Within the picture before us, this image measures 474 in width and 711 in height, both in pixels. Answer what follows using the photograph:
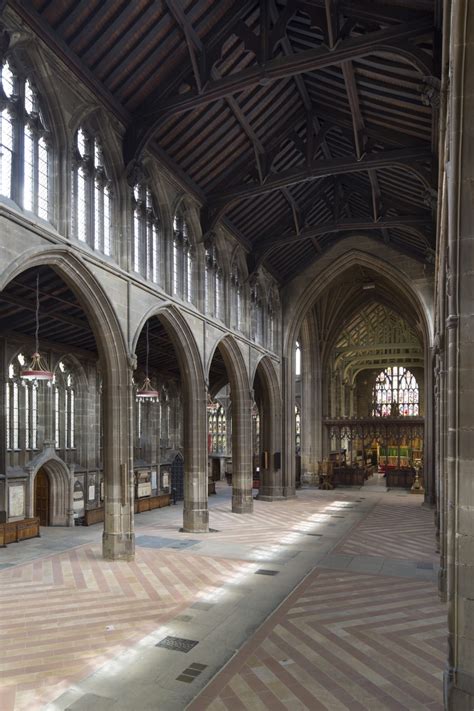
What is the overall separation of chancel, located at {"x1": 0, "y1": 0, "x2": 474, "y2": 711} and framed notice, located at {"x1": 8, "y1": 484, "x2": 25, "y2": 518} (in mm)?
83

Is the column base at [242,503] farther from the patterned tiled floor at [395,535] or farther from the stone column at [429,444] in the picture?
the stone column at [429,444]

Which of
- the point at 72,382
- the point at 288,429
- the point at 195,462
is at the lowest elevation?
the point at 195,462

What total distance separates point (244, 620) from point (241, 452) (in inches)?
496

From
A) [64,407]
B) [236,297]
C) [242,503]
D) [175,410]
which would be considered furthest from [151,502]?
[236,297]

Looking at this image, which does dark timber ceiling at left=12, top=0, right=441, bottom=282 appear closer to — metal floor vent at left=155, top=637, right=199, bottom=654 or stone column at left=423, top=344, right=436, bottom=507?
stone column at left=423, top=344, right=436, bottom=507

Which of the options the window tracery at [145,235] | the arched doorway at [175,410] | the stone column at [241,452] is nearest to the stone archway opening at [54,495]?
the arched doorway at [175,410]

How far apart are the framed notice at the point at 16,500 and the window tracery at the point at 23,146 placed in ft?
33.5

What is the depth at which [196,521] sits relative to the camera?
18188mm

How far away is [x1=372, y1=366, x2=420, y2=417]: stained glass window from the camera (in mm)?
43903

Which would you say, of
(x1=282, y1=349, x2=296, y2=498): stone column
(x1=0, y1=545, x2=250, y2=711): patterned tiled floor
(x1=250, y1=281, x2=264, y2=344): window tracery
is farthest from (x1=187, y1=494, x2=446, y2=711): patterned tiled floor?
(x1=282, y1=349, x2=296, y2=498): stone column

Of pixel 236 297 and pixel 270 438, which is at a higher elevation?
pixel 236 297

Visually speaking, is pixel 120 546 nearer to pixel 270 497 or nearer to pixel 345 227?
pixel 270 497

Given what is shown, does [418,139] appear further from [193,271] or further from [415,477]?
[415,477]

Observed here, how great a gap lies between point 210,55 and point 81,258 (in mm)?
5639
